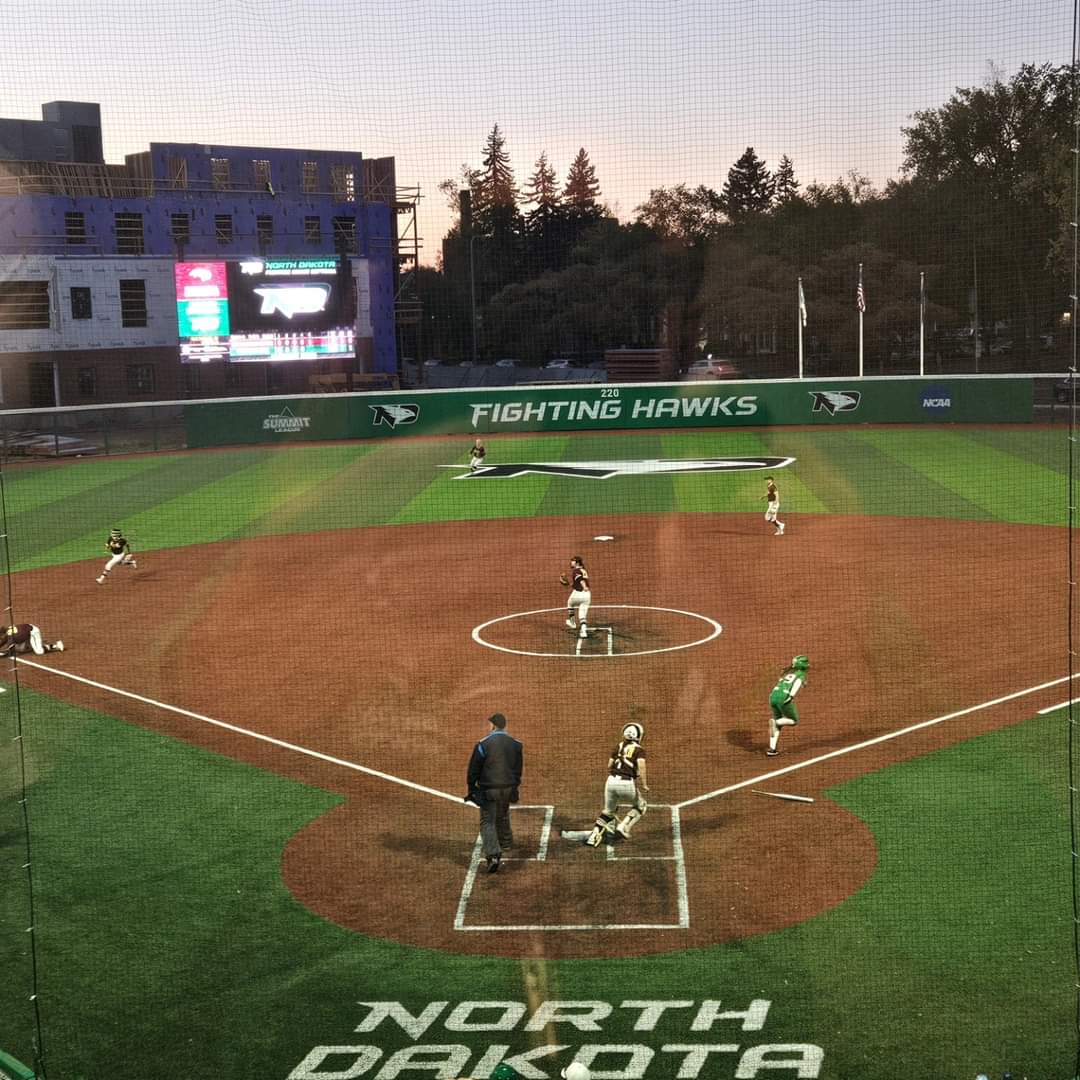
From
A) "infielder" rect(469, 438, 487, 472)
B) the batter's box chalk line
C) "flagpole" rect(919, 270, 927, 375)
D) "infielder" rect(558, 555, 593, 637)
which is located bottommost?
the batter's box chalk line

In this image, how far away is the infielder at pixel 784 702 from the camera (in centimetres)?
1595

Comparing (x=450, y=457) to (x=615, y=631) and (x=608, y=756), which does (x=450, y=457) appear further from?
(x=608, y=756)

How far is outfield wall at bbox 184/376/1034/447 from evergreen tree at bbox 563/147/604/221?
37.6ft

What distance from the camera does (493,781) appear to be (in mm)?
13141

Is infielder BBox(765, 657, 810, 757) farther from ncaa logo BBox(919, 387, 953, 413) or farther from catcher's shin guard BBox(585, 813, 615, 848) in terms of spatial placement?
ncaa logo BBox(919, 387, 953, 413)

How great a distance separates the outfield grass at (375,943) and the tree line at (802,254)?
18.1 m

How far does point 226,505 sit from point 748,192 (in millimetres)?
20579

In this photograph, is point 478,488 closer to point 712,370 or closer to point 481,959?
point 712,370

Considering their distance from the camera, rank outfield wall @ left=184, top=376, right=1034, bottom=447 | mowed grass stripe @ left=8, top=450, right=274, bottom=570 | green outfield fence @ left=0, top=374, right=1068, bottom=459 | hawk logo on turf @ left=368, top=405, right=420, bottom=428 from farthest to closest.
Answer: outfield wall @ left=184, top=376, right=1034, bottom=447, green outfield fence @ left=0, top=374, right=1068, bottom=459, hawk logo on turf @ left=368, top=405, right=420, bottom=428, mowed grass stripe @ left=8, top=450, right=274, bottom=570

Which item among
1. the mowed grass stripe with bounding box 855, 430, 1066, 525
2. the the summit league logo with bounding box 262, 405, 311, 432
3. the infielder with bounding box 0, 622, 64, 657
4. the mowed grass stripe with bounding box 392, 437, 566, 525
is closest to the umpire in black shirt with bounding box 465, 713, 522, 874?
the infielder with bounding box 0, 622, 64, 657

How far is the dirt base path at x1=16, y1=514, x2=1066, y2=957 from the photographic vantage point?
42.1 ft

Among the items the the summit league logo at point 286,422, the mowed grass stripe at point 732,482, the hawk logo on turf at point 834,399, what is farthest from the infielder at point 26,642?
the hawk logo on turf at point 834,399

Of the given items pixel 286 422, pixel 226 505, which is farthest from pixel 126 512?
pixel 286 422

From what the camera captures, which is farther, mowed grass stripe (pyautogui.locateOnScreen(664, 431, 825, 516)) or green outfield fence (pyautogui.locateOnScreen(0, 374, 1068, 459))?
green outfield fence (pyautogui.locateOnScreen(0, 374, 1068, 459))
